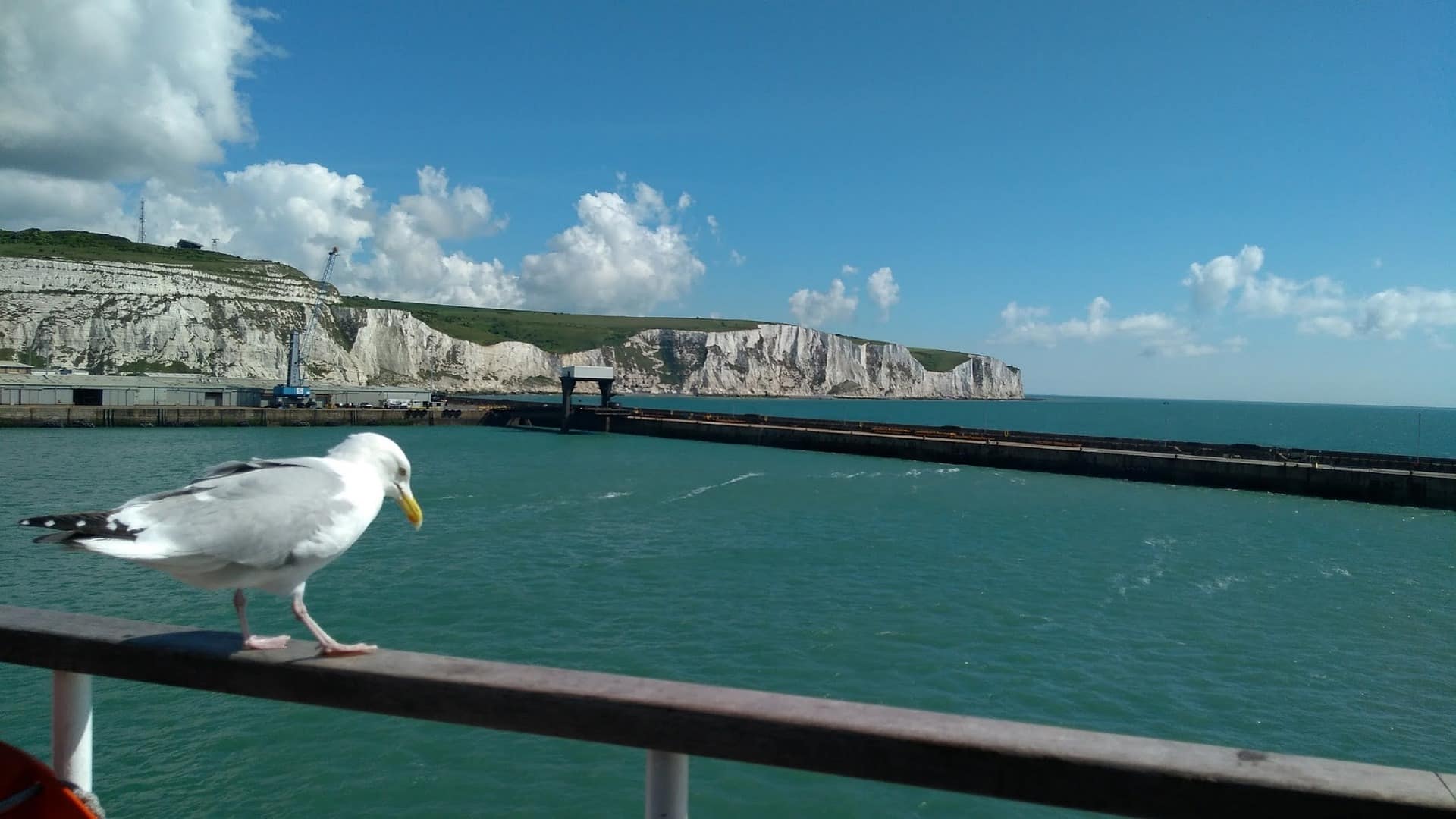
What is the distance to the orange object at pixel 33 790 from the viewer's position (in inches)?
80.1

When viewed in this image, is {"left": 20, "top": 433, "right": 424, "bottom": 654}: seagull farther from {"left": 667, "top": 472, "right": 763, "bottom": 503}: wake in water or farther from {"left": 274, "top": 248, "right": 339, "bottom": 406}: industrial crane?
{"left": 274, "top": 248, "right": 339, "bottom": 406}: industrial crane

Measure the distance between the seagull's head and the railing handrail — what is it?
821mm

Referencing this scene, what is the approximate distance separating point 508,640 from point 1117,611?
35.4 feet

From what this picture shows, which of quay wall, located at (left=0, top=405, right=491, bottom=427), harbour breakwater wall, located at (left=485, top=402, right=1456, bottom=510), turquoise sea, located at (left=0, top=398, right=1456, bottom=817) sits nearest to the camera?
turquoise sea, located at (left=0, top=398, right=1456, bottom=817)

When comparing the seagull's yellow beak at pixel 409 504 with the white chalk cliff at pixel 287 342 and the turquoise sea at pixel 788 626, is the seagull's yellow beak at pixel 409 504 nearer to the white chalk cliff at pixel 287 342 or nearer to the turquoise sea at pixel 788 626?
the turquoise sea at pixel 788 626

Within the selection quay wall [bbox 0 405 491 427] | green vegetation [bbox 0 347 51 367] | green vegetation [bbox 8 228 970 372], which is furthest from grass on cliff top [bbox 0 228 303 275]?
quay wall [bbox 0 405 491 427]

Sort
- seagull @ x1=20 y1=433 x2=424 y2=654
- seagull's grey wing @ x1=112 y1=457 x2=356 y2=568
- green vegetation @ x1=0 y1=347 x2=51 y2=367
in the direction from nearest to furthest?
→ seagull @ x1=20 y1=433 x2=424 y2=654
seagull's grey wing @ x1=112 y1=457 x2=356 y2=568
green vegetation @ x1=0 y1=347 x2=51 y2=367

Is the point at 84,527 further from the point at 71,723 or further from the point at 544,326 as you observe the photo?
the point at 544,326

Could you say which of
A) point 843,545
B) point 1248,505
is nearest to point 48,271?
point 843,545

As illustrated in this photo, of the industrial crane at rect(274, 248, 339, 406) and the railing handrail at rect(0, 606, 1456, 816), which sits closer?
the railing handrail at rect(0, 606, 1456, 816)

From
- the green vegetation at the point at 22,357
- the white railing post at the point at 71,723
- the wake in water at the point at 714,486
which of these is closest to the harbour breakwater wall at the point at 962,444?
the wake in water at the point at 714,486

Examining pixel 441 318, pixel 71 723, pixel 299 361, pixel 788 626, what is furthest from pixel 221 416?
pixel 441 318

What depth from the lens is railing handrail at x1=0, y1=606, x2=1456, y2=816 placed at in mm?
1464

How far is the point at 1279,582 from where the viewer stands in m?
19.4
